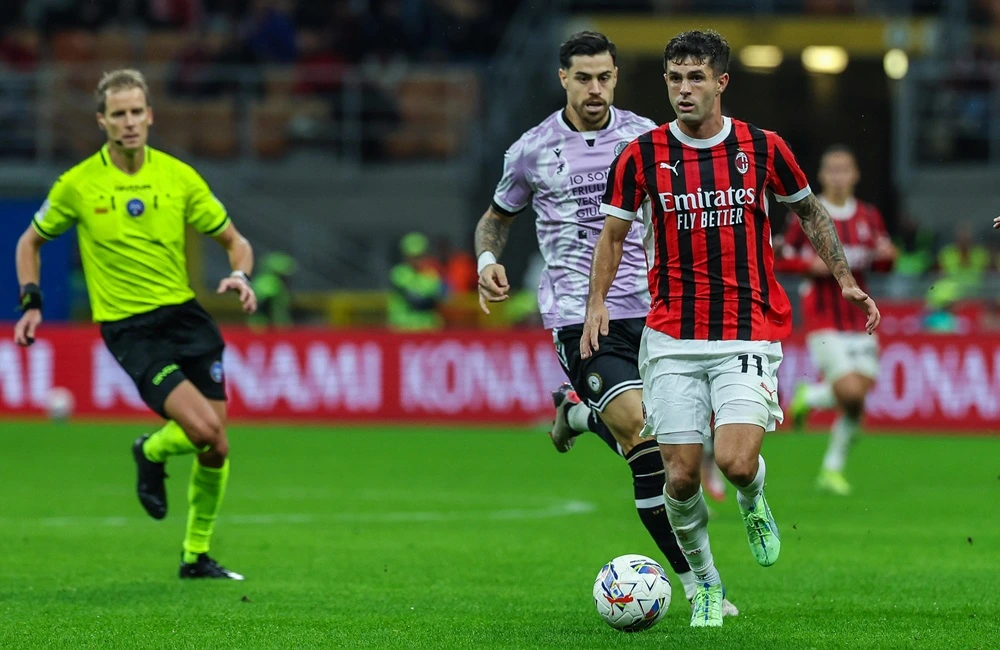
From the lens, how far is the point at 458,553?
1016 cm

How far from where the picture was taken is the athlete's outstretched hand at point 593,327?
7.11m

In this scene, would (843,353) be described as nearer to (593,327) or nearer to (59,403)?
(593,327)

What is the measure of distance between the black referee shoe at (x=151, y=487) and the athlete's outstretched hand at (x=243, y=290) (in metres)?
0.96

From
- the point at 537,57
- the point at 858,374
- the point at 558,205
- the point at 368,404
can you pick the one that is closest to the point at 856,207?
the point at 858,374

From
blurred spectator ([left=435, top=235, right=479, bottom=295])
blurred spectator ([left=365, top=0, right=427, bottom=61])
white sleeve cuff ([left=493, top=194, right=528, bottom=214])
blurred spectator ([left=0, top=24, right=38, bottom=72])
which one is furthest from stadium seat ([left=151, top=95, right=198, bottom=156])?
white sleeve cuff ([left=493, top=194, right=528, bottom=214])

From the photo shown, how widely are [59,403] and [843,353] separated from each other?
10.7m

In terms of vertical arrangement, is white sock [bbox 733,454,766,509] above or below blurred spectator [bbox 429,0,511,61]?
below

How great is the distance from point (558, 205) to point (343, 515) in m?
4.68

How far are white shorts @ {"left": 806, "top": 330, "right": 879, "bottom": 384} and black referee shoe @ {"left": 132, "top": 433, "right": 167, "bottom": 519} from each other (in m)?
6.34

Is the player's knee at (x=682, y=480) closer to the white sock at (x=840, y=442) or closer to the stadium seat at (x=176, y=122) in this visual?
the white sock at (x=840, y=442)

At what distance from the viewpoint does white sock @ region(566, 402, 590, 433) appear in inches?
344

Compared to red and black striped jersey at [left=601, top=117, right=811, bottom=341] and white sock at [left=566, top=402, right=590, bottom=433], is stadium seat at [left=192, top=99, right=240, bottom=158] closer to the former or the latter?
white sock at [left=566, top=402, right=590, bottom=433]

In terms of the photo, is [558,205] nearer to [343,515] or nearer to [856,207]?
[343,515]

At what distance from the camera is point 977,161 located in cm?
2775
